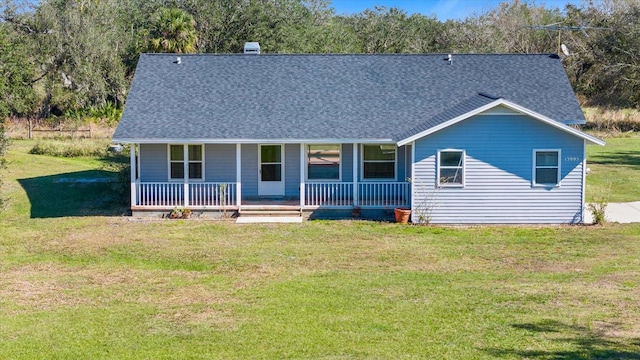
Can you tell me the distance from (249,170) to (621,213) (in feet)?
38.1

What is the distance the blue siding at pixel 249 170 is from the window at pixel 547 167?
8.60m

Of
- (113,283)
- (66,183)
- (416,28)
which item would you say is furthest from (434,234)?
(416,28)

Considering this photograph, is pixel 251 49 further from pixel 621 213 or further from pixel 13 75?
pixel 621 213

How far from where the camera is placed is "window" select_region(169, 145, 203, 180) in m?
23.2

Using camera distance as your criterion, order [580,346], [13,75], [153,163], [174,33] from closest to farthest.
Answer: [580,346] → [153,163] → [13,75] → [174,33]

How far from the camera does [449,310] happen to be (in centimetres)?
1234

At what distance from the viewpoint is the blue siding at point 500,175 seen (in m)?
21.0

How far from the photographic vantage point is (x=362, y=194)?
22.0 meters

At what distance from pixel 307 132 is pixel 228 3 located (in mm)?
28463

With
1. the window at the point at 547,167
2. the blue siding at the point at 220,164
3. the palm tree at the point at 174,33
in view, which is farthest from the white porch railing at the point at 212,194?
the palm tree at the point at 174,33

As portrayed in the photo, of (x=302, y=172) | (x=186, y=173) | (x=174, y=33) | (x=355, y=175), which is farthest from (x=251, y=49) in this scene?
(x=174, y=33)

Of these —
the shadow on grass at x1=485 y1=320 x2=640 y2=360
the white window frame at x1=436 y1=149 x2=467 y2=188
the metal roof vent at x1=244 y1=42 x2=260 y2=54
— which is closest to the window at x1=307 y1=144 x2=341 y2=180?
the white window frame at x1=436 y1=149 x2=467 y2=188

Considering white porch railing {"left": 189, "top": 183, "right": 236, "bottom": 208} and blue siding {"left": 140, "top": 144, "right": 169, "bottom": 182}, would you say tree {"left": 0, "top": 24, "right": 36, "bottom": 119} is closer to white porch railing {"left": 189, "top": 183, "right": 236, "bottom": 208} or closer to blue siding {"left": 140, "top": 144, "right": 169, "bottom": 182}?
blue siding {"left": 140, "top": 144, "right": 169, "bottom": 182}

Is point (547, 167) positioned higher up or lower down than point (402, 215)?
higher up
